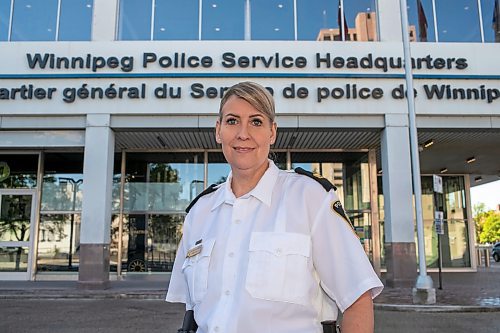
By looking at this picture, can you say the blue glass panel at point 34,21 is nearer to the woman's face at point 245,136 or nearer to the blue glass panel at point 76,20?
the blue glass panel at point 76,20

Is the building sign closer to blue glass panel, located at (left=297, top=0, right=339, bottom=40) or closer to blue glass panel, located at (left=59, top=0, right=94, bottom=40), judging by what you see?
blue glass panel, located at (left=59, top=0, right=94, bottom=40)

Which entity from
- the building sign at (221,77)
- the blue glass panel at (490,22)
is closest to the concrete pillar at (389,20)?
the building sign at (221,77)

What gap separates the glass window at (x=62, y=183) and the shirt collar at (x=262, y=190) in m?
14.7

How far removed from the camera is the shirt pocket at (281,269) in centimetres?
161

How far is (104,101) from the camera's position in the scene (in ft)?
42.1

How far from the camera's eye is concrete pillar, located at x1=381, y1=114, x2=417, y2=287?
12.3 meters

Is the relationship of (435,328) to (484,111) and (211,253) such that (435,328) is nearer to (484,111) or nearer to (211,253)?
(211,253)

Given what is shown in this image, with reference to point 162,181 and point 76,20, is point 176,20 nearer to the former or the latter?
point 76,20

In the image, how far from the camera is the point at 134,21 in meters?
13.8

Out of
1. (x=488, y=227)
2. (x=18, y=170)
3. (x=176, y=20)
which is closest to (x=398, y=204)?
(x=176, y=20)

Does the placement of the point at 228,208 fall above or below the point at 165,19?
below

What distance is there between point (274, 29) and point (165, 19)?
10.7ft

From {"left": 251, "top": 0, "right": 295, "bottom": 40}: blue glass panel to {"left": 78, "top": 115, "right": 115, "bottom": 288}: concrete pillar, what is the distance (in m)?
5.17

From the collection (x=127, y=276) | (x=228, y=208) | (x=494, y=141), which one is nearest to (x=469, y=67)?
(x=494, y=141)
